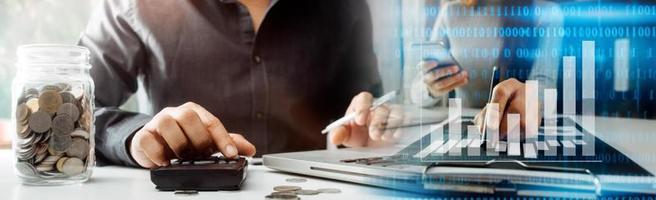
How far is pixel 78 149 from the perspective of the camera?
1.55 feet

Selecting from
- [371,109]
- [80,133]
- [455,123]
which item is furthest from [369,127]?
[80,133]

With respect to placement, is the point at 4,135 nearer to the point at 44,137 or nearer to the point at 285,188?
the point at 44,137

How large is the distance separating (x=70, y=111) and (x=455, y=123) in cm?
26

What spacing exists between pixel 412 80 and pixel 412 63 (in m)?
0.02

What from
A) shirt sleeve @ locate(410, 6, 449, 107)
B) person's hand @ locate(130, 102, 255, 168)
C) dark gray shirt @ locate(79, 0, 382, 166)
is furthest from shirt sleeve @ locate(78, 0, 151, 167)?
shirt sleeve @ locate(410, 6, 449, 107)

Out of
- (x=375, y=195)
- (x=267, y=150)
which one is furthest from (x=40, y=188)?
(x=267, y=150)

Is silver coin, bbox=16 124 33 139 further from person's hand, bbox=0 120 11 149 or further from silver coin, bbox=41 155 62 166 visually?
person's hand, bbox=0 120 11 149

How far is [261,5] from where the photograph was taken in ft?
2.40

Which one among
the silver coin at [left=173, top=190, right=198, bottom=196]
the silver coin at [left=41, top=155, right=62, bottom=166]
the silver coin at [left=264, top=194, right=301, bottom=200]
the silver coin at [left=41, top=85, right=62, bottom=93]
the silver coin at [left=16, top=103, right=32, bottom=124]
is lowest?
the silver coin at [left=264, top=194, right=301, bottom=200]

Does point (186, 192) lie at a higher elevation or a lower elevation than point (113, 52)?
lower

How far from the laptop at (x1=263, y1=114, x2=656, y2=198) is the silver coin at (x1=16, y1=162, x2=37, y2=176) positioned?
154 millimetres

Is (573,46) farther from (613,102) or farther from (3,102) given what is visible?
(3,102)

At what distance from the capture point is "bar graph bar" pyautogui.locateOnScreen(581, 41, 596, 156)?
480mm

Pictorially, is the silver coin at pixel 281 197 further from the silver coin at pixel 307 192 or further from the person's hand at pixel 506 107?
the person's hand at pixel 506 107
